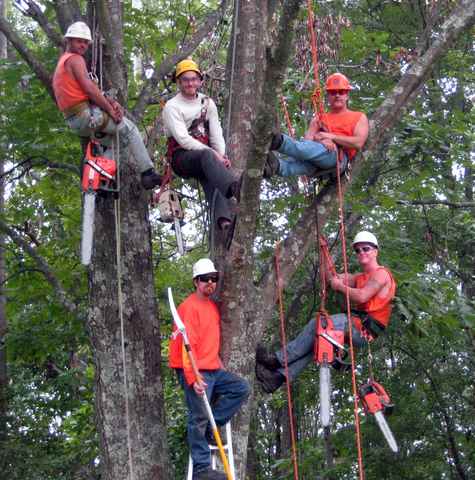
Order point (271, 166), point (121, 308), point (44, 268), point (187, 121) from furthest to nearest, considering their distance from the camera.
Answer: point (44, 268) < point (187, 121) < point (271, 166) < point (121, 308)

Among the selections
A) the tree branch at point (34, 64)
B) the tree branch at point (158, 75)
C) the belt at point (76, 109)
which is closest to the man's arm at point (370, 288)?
the tree branch at point (158, 75)

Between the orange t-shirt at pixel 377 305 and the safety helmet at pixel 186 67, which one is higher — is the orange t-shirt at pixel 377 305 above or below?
below

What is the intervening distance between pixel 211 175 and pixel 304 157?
27.1 inches

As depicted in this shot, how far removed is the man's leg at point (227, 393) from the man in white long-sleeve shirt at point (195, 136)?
1.11 meters

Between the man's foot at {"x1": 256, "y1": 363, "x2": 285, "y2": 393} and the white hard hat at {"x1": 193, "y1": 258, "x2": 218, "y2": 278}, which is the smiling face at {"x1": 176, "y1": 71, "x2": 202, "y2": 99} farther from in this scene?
the man's foot at {"x1": 256, "y1": 363, "x2": 285, "y2": 393}

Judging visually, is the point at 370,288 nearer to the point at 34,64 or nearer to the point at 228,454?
the point at 228,454

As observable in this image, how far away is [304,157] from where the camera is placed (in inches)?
236

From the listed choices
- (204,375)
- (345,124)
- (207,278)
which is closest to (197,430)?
(204,375)

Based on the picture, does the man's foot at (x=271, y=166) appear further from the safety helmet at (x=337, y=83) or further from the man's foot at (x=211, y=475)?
the man's foot at (x=211, y=475)

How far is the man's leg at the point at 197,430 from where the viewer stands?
5.11 meters

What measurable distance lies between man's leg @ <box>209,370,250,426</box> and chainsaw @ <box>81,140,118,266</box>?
1197 millimetres

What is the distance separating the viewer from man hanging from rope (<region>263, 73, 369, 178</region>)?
5.94m

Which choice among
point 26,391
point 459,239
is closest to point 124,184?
point 459,239

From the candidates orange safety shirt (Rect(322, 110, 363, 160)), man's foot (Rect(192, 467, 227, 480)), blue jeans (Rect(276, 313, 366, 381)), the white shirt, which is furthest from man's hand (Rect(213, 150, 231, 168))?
man's foot (Rect(192, 467, 227, 480))
